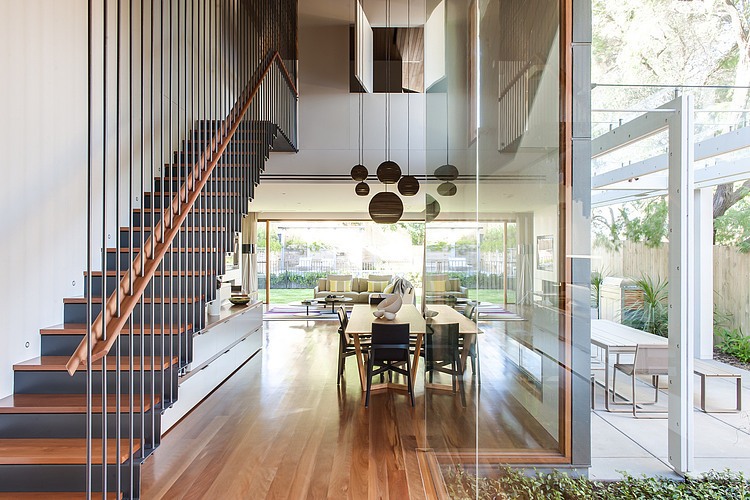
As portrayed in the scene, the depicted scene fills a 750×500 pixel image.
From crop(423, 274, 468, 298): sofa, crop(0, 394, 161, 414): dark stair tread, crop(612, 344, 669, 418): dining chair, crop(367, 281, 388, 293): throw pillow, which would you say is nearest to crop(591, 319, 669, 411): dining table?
crop(612, 344, 669, 418): dining chair

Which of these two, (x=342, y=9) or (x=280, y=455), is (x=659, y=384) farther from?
(x=342, y=9)

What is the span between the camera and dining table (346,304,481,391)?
2.14 meters

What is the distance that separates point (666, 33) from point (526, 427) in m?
1.02

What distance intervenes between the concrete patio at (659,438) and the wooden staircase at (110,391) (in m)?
1.52

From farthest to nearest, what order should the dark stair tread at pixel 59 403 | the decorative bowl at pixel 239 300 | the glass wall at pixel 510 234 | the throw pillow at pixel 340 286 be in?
the throw pillow at pixel 340 286
the decorative bowl at pixel 239 300
the dark stair tread at pixel 59 403
the glass wall at pixel 510 234

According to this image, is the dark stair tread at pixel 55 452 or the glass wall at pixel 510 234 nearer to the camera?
the glass wall at pixel 510 234

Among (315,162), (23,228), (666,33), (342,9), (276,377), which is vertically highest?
(342,9)

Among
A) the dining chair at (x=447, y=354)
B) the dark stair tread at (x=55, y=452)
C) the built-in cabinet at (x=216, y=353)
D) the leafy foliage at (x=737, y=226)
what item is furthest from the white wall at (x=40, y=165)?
the leafy foliage at (x=737, y=226)

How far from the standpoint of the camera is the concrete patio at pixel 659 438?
649 millimetres

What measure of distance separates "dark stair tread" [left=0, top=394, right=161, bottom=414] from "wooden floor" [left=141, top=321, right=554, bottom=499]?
828mm

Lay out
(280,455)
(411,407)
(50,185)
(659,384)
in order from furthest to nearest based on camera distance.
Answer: (411,407) → (280,455) → (50,185) → (659,384)

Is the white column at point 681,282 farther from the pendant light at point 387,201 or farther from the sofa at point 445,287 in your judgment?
the pendant light at point 387,201

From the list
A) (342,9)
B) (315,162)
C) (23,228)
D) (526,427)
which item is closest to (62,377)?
(23,228)

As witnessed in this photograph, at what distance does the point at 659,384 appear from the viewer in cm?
76
